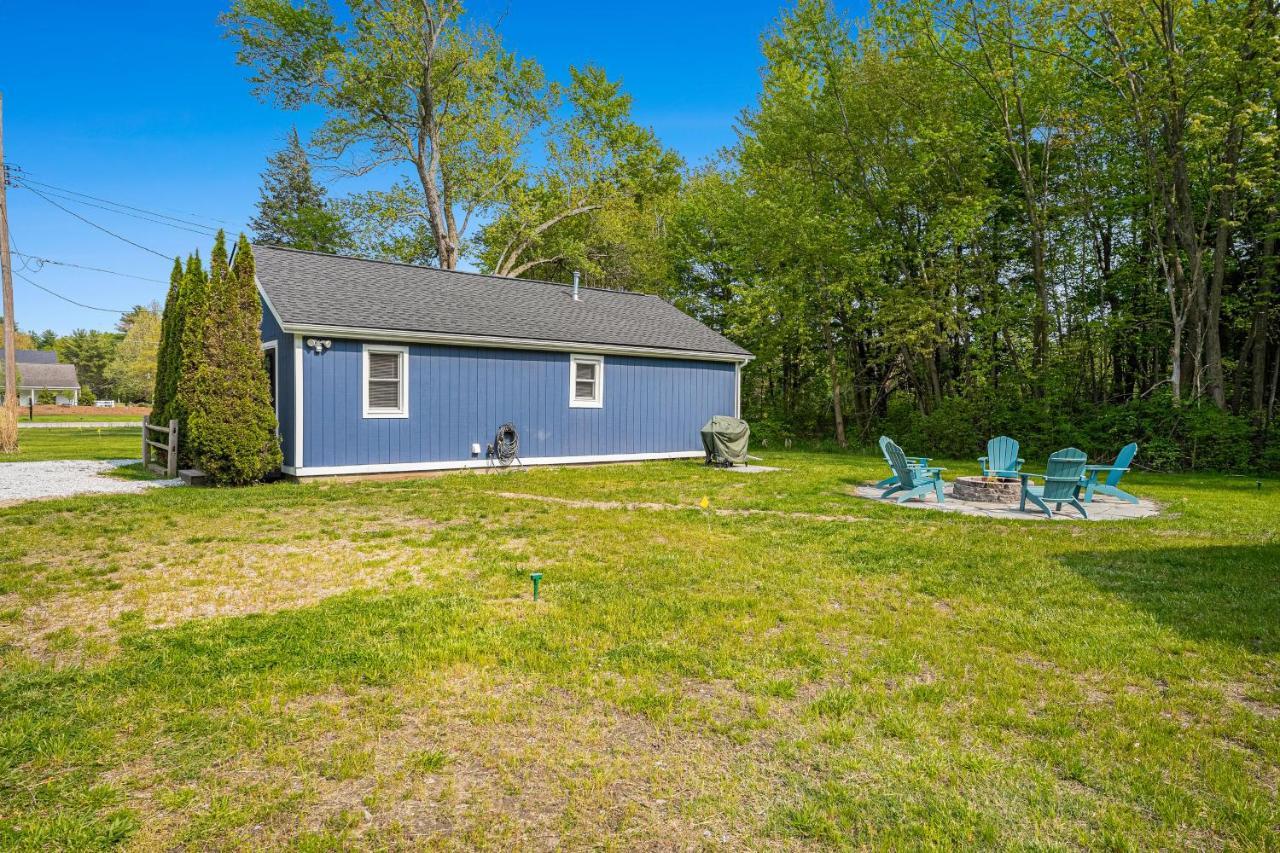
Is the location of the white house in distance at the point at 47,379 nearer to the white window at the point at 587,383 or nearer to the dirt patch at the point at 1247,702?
the white window at the point at 587,383

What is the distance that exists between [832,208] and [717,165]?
34.1ft

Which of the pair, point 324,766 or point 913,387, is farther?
point 913,387

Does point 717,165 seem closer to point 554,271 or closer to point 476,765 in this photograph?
point 554,271

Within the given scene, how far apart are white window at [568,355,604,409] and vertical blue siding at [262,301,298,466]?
5104 mm

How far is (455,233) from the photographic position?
82.0 feet

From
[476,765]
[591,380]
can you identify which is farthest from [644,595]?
[591,380]

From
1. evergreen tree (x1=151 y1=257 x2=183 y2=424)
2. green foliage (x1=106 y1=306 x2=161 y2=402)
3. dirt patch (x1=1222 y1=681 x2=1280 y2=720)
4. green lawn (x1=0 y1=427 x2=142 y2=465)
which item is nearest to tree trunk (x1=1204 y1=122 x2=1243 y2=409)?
dirt patch (x1=1222 y1=681 x2=1280 y2=720)

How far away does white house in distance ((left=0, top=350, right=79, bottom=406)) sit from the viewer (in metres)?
52.5

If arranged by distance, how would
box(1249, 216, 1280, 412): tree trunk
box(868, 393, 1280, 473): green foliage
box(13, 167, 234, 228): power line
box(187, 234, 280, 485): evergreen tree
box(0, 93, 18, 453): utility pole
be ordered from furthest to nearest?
box(13, 167, 234, 228): power line
box(0, 93, 18, 453): utility pole
box(1249, 216, 1280, 412): tree trunk
box(868, 393, 1280, 473): green foliage
box(187, 234, 280, 485): evergreen tree

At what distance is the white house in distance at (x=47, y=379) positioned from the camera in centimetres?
5247

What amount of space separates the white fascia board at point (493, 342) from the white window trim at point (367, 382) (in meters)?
0.15

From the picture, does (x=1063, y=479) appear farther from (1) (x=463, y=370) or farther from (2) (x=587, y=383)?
(1) (x=463, y=370)

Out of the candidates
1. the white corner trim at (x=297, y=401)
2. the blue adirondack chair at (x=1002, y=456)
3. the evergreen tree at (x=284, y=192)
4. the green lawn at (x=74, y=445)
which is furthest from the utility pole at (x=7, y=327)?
the blue adirondack chair at (x=1002, y=456)

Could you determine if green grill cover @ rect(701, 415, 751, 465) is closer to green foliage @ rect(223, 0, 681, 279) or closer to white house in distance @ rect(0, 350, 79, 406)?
green foliage @ rect(223, 0, 681, 279)
